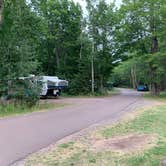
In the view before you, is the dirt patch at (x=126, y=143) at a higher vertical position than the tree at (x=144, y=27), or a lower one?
lower

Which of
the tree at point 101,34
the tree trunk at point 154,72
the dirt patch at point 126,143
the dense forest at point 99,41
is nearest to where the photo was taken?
the dirt patch at point 126,143

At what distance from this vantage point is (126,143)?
809cm

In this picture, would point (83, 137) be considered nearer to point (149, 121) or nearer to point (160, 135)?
point (160, 135)

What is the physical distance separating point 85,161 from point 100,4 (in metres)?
34.4

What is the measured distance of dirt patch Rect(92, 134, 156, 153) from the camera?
24.5ft

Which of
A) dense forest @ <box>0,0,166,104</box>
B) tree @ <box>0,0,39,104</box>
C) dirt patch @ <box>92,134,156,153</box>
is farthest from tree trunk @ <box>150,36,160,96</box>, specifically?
dirt patch @ <box>92,134,156,153</box>

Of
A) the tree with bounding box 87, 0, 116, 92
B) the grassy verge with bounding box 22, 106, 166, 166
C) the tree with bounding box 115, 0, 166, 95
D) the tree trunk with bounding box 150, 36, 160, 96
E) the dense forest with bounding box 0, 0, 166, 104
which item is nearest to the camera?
the grassy verge with bounding box 22, 106, 166, 166

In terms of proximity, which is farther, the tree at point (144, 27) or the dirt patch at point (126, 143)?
the tree at point (144, 27)

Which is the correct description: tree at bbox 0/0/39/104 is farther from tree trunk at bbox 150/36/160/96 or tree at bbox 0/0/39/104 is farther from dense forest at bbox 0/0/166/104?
tree trunk at bbox 150/36/160/96

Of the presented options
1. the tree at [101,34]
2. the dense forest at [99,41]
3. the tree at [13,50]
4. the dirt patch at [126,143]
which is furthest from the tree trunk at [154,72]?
the dirt patch at [126,143]

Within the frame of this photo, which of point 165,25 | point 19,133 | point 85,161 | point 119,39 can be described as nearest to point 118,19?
point 119,39

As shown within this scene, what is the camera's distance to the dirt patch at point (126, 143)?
7.46 metres

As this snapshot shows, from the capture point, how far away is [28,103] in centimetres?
1819

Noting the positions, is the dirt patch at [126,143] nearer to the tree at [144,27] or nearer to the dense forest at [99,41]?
the dense forest at [99,41]
